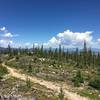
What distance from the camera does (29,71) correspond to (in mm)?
75688

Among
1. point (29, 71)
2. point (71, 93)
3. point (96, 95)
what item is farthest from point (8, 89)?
point (29, 71)

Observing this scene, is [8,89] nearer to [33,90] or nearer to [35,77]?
[33,90]

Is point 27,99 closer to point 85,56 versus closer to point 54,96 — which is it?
point 54,96

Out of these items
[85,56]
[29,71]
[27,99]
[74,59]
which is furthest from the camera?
[74,59]

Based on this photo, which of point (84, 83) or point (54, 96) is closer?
point (54, 96)

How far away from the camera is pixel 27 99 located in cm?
3972

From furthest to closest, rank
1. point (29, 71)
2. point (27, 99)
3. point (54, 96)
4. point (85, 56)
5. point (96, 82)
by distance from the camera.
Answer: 1. point (85, 56)
2. point (29, 71)
3. point (96, 82)
4. point (54, 96)
5. point (27, 99)

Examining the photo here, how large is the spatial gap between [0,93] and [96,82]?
23.4 m

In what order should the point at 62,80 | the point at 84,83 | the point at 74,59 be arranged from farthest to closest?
the point at 74,59 < the point at 62,80 < the point at 84,83

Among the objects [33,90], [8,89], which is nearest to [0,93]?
[8,89]

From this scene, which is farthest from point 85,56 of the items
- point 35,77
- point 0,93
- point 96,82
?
point 0,93

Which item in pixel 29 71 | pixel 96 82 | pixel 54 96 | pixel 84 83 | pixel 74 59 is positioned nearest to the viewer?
pixel 54 96

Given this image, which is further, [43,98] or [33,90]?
[33,90]

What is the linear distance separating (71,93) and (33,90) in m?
8.20
